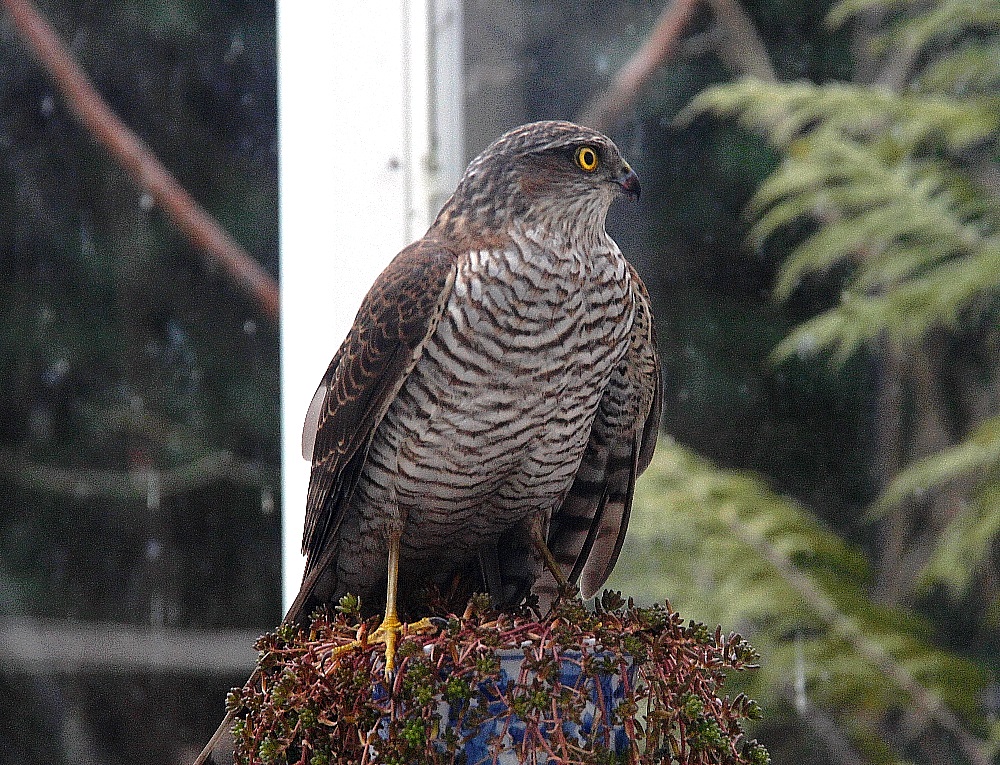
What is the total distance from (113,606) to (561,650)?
286cm

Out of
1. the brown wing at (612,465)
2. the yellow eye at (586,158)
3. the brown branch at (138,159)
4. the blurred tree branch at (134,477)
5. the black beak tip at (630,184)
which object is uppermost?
the brown branch at (138,159)

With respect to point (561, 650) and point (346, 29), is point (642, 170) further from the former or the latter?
point (561, 650)

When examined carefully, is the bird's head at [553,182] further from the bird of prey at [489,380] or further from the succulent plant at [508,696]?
the succulent plant at [508,696]

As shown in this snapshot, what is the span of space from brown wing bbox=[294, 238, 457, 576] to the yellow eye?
0.13m

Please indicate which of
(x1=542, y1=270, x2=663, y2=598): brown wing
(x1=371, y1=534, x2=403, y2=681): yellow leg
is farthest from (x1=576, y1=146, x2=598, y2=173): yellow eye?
(x1=371, y1=534, x2=403, y2=681): yellow leg

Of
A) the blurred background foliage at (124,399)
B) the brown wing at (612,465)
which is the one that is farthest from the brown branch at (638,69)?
the blurred background foliage at (124,399)

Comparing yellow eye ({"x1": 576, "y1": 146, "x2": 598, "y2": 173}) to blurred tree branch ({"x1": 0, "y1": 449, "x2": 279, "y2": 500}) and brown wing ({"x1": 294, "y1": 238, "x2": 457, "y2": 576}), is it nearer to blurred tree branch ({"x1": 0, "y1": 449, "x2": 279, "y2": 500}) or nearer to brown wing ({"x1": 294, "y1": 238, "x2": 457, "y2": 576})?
brown wing ({"x1": 294, "y1": 238, "x2": 457, "y2": 576})

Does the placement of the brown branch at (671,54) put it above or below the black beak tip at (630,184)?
above

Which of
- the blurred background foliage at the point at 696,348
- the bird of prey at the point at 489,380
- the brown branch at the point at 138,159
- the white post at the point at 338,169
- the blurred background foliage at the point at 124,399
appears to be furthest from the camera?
the blurred background foliage at the point at 124,399

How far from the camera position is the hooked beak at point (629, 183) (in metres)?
0.90

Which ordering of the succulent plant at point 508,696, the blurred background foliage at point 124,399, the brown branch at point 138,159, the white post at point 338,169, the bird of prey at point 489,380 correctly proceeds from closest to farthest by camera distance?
the succulent plant at point 508,696 < the bird of prey at point 489,380 < the white post at point 338,169 < the brown branch at point 138,159 < the blurred background foliage at point 124,399

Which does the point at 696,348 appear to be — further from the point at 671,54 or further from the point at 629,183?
the point at 629,183

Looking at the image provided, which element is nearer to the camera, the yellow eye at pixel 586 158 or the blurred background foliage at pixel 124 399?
the yellow eye at pixel 586 158

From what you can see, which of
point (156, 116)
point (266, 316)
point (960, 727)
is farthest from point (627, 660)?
point (156, 116)
